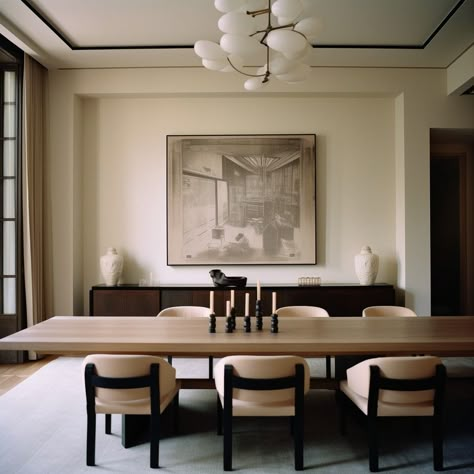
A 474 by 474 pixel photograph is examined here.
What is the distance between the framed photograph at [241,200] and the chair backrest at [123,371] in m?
2.79

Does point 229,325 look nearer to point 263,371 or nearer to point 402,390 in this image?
point 263,371

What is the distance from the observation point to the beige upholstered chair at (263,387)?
2.17 metres

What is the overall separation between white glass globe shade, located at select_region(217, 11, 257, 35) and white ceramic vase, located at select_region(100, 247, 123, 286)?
316 cm

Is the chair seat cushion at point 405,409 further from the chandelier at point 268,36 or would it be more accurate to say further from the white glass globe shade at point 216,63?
the white glass globe shade at point 216,63

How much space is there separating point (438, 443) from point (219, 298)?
2.67m

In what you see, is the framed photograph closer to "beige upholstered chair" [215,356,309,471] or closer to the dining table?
the dining table

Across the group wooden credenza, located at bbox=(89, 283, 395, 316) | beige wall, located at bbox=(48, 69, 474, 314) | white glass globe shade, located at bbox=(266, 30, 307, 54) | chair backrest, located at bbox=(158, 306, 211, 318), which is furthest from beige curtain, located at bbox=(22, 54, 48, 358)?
white glass globe shade, located at bbox=(266, 30, 307, 54)

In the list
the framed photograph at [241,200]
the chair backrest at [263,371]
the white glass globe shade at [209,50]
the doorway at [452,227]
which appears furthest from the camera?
the doorway at [452,227]

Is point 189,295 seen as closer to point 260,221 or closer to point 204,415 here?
point 260,221

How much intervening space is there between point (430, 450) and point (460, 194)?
4.32 m

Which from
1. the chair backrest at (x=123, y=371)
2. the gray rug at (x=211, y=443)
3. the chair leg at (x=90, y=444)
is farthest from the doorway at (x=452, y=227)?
the chair leg at (x=90, y=444)

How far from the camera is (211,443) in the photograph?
2680 mm

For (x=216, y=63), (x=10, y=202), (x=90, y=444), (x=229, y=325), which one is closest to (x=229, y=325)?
(x=229, y=325)

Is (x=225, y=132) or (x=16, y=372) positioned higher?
(x=225, y=132)
